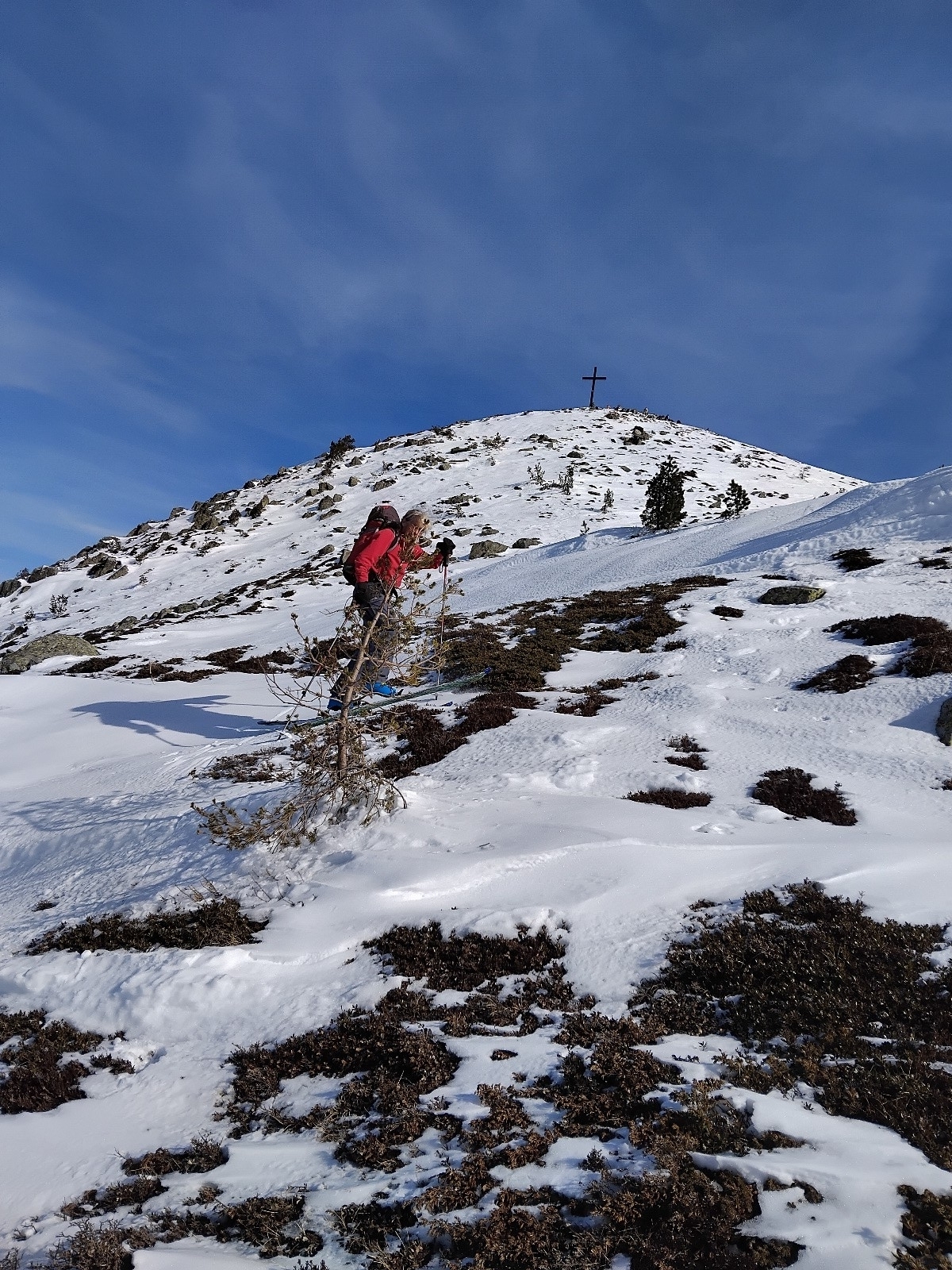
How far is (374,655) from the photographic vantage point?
7074mm

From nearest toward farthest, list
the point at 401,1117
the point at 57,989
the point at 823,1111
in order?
the point at 823,1111
the point at 401,1117
the point at 57,989

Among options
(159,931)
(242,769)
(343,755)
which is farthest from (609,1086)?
(242,769)

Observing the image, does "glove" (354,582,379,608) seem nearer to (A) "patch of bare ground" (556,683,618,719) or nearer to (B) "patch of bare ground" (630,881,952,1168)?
(A) "patch of bare ground" (556,683,618,719)

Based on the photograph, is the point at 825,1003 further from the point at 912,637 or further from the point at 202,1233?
the point at 912,637

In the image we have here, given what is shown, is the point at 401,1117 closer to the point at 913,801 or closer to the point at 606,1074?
the point at 606,1074

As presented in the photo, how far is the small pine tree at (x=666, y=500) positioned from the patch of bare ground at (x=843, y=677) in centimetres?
2138

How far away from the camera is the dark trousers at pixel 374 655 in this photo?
6.90 metres

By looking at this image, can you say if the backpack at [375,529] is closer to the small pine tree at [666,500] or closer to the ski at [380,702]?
the ski at [380,702]

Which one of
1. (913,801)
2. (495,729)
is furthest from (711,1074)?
(495,729)

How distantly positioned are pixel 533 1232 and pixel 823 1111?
171 centimetres

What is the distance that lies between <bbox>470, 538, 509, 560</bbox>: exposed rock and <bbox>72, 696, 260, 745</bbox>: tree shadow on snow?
22.7m

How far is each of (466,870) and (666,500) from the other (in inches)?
1134

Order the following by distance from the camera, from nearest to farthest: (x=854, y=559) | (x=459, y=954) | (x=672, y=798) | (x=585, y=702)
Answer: (x=459, y=954)
(x=672, y=798)
(x=585, y=702)
(x=854, y=559)

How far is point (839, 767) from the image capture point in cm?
788
